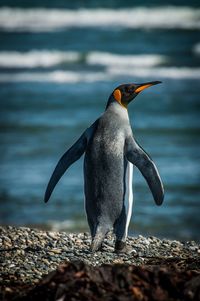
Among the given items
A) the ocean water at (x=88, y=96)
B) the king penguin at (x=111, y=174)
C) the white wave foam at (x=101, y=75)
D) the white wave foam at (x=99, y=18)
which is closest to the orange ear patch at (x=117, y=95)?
the king penguin at (x=111, y=174)

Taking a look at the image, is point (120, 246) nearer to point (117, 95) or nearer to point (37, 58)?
point (117, 95)

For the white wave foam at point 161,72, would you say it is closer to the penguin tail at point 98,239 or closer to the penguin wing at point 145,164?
the penguin wing at point 145,164

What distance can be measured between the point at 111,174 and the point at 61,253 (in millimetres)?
620

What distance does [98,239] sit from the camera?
224 inches

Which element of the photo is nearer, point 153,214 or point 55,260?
point 55,260

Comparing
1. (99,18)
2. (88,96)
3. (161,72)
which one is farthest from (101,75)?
(99,18)

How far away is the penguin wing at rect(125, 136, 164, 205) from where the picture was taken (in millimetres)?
5770

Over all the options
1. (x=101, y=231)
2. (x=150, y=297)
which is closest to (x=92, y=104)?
(x=101, y=231)

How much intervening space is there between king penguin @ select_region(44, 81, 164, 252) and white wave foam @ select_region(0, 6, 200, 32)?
58.5 ft

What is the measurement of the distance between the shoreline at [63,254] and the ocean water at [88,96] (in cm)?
223

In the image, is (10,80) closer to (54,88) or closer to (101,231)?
(54,88)

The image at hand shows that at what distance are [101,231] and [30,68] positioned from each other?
49.7 feet

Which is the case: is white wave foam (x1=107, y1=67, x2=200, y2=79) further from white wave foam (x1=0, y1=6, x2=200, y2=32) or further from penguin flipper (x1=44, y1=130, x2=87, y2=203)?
penguin flipper (x1=44, y1=130, x2=87, y2=203)

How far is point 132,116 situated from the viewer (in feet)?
49.4
